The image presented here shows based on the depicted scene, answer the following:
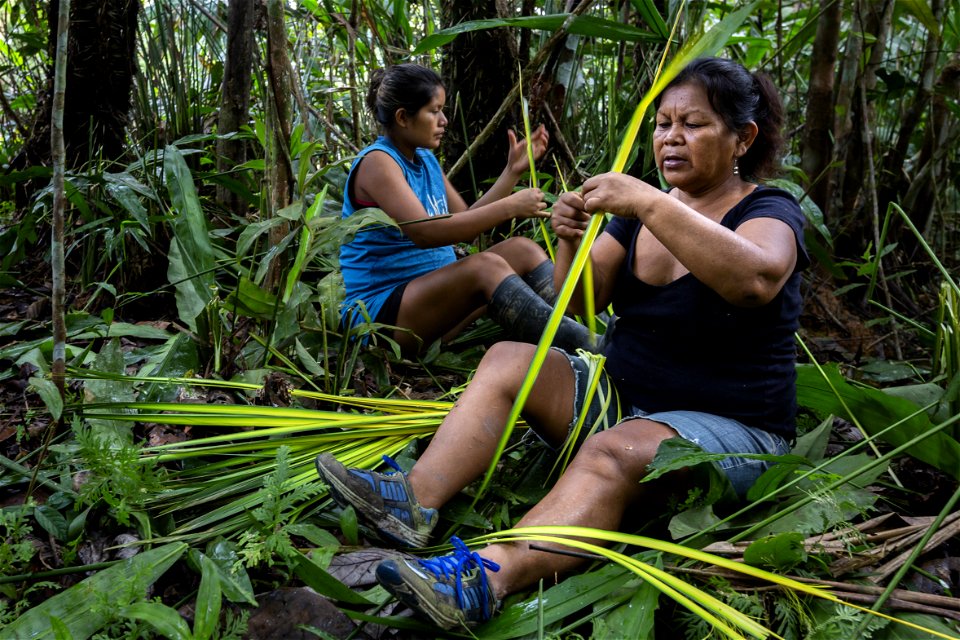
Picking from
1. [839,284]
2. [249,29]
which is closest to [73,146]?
[249,29]

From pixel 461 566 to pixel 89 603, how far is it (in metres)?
0.57

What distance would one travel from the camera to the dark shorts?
2.39 meters

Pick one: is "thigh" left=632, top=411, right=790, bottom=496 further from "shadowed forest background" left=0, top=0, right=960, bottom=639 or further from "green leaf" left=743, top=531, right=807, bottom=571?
"green leaf" left=743, top=531, right=807, bottom=571

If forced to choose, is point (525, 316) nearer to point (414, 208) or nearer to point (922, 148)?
point (414, 208)

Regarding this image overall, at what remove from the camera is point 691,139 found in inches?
61.0

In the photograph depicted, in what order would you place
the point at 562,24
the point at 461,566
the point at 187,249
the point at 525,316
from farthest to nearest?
the point at 525,316 < the point at 187,249 < the point at 562,24 < the point at 461,566

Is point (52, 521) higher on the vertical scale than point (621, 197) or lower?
lower

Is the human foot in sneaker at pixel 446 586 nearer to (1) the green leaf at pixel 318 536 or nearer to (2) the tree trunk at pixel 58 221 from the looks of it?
(1) the green leaf at pixel 318 536

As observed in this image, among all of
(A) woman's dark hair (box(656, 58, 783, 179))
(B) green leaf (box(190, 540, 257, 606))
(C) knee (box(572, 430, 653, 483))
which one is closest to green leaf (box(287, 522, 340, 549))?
(B) green leaf (box(190, 540, 257, 606))

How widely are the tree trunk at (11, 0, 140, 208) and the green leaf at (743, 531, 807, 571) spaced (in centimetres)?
269

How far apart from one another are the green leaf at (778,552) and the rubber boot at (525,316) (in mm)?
1048

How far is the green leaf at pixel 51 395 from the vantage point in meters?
1.49

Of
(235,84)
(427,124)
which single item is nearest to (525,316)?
(427,124)

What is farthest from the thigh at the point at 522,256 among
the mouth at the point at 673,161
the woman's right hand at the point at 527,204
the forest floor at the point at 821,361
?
the mouth at the point at 673,161
